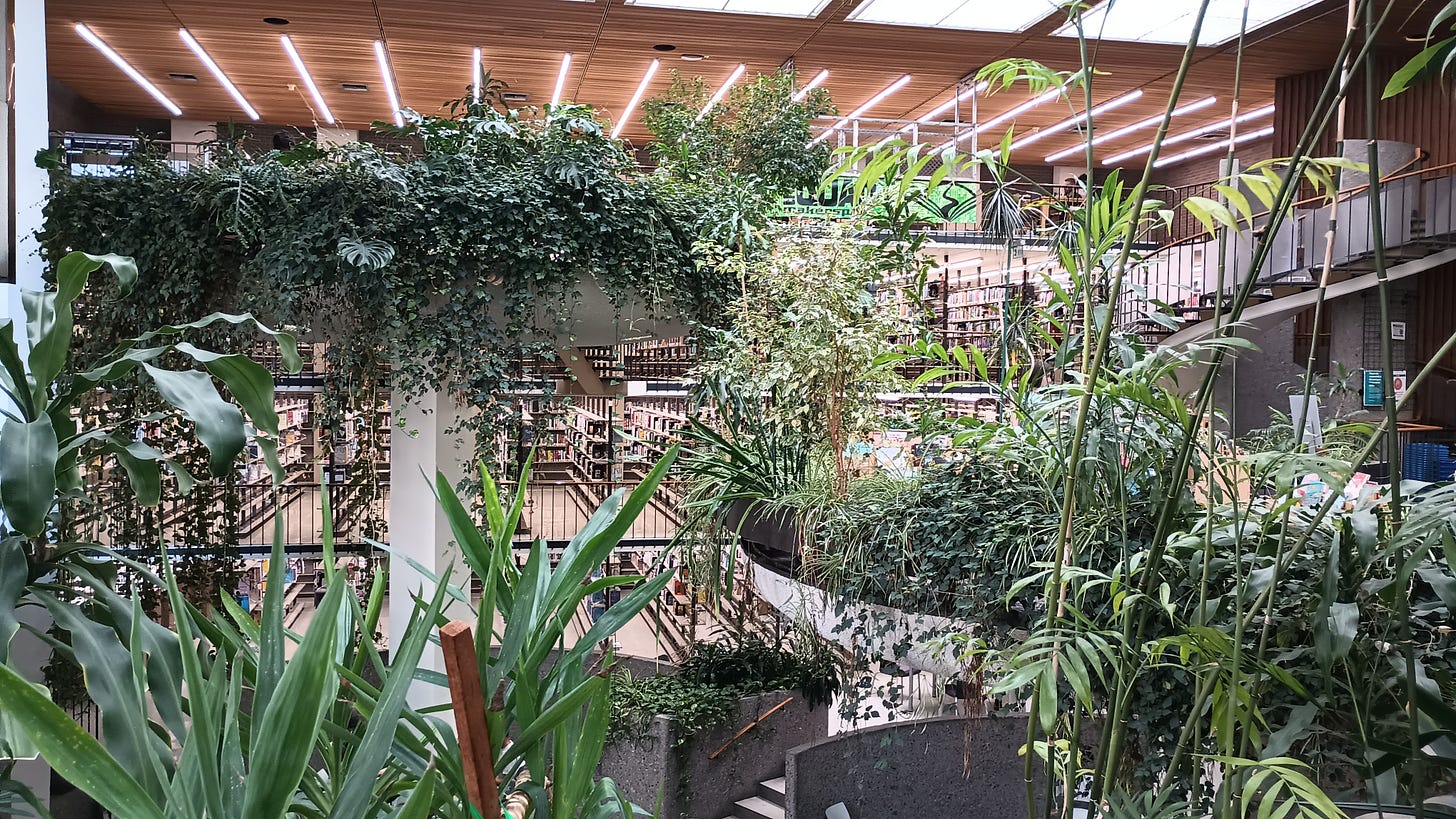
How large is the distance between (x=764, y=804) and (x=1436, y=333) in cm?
778

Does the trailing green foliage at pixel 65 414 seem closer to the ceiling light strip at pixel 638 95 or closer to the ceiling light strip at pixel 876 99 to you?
the ceiling light strip at pixel 876 99

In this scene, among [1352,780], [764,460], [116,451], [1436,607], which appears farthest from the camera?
[764,460]

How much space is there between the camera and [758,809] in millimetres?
6180

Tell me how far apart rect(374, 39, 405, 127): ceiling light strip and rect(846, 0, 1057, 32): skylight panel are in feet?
13.1

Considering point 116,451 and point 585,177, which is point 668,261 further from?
point 116,451

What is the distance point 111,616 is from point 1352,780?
3.20m

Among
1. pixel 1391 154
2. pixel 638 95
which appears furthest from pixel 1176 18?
pixel 638 95

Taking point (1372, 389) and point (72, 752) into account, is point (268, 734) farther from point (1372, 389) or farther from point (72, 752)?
point (1372, 389)

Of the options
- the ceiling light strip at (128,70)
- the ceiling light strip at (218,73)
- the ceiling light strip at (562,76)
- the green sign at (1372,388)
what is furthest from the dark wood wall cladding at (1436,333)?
the ceiling light strip at (128,70)

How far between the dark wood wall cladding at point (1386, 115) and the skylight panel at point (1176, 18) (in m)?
2.00

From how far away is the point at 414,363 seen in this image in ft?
17.1

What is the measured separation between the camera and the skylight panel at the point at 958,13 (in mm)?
7574

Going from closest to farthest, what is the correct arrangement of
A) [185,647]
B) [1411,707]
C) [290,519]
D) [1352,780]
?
[185,647], [1411,707], [1352,780], [290,519]

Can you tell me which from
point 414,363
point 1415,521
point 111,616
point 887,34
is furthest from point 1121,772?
point 887,34
